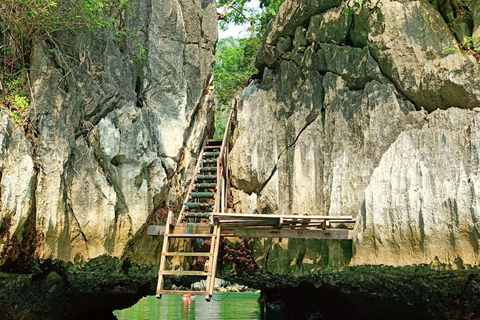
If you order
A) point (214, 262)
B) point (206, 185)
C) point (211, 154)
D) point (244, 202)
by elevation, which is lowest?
point (214, 262)

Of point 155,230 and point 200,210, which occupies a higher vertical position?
point 200,210

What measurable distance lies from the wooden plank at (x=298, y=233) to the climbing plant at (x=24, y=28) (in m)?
5.11

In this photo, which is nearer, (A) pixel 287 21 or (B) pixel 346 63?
(B) pixel 346 63

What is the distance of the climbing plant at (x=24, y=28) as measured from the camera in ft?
31.2

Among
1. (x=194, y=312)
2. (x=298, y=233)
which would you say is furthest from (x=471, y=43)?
(x=194, y=312)

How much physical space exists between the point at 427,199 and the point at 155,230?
5580 millimetres

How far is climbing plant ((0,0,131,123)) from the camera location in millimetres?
9508

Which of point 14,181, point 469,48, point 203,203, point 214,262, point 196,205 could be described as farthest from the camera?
point 203,203

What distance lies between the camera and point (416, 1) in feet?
34.2

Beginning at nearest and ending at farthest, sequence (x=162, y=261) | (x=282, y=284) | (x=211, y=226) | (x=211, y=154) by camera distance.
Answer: (x=162, y=261) < (x=211, y=226) < (x=282, y=284) < (x=211, y=154)

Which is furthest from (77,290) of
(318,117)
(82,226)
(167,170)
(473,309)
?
(473,309)

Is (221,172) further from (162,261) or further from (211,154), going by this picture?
(162,261)

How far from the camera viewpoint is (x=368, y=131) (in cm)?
1052

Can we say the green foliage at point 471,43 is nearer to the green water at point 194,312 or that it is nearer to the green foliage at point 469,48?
the green foliage at point 469,48
